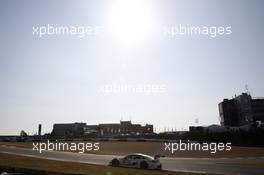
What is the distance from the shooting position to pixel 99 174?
18.2 m

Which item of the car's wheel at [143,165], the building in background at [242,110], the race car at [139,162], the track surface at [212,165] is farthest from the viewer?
the building in background at [242,110]

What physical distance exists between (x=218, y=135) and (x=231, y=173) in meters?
53.2

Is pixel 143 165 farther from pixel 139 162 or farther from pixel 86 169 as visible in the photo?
pixel 86 169

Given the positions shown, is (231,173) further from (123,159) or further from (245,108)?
(245,108)

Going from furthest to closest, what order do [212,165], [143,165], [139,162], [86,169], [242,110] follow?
[242,110]
[212,165]
[139,162]
[143,165]
[86,169]

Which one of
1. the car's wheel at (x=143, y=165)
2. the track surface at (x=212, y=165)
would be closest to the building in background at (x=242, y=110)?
the track surface at (x=212, y=165)

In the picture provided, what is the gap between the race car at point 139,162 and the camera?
24.3 meters

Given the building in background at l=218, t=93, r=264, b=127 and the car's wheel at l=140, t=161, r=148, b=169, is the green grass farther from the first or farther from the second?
the building in background at l=218, t=93, r=264, b=127

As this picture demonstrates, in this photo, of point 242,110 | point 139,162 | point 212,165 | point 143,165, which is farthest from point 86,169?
point 242,110

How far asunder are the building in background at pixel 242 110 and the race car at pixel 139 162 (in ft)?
369

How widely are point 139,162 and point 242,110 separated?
389ft

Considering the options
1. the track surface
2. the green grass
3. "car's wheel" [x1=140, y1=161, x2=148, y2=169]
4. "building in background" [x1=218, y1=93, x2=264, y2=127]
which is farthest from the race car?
"building in background" [x1=218, y1=93, x2=264, y2=127]

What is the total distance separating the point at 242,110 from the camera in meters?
134

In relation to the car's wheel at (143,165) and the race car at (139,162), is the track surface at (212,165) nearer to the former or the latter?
the race car at (139,162)
